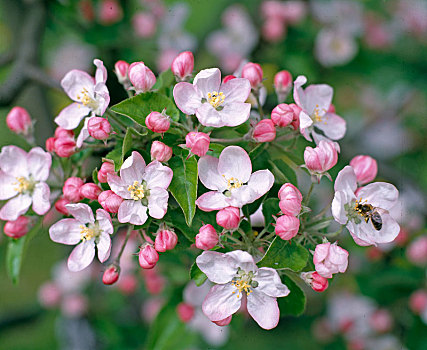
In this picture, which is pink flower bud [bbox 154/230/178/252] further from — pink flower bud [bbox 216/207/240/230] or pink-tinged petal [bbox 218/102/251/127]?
pink-tinged petal [bbox 218/102/251/127]

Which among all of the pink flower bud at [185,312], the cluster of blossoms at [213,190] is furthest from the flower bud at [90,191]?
the pink flower bud at [185,312]

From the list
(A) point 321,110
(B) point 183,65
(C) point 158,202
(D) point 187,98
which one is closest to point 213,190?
(C) point 158,202

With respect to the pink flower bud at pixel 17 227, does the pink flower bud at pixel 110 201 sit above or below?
above

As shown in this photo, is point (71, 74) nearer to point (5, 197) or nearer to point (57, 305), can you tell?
point (5, 197)

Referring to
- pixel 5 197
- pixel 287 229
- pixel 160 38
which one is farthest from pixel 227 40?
pixel 287 229

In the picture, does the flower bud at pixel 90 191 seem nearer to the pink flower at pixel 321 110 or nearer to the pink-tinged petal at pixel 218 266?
the pink-tinged petal at pixel 218 266
